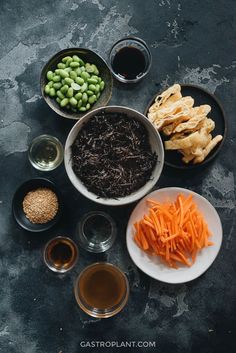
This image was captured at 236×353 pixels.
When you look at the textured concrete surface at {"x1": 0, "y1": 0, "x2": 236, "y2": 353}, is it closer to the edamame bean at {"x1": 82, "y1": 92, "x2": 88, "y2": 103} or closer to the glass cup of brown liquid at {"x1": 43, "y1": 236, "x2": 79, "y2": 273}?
the glass cup of brown liquid at {"x1": 43, "y1": 236, "x2": 79, "y2": 273}

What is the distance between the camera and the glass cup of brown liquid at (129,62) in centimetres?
295

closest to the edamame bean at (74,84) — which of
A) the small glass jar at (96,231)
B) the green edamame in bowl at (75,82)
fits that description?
the green edamame in bowl at (75,82)

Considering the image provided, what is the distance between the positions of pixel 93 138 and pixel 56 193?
1.25ft

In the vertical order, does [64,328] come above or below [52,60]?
below

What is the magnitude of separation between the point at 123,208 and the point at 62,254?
1.38ft

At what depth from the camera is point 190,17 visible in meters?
3.04

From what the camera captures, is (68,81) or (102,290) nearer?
(68,81)

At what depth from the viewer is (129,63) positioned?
116 inches

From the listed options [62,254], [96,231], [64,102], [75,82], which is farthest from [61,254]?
[75,82]

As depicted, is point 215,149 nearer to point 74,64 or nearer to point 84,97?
point 84,97

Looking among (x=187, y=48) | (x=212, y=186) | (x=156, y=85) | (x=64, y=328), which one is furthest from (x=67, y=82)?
(x=64, y=328)

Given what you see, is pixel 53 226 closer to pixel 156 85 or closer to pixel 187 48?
pixel 156 85

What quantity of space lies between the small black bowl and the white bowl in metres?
0.20

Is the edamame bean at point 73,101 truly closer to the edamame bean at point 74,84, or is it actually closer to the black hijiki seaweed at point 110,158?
the edamame bean at point 74,84
